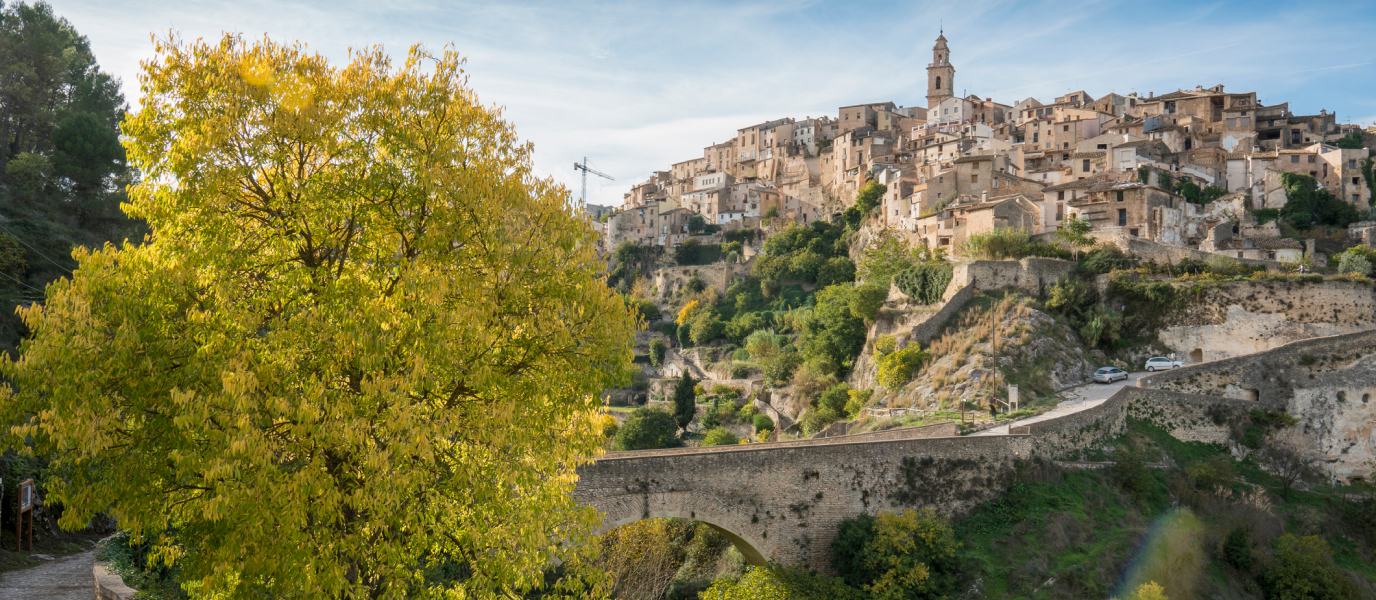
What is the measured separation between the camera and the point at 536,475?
A: 391 inches

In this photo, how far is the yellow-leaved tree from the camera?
7.77 meters

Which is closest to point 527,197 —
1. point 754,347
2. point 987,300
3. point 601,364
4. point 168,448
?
point 601,364

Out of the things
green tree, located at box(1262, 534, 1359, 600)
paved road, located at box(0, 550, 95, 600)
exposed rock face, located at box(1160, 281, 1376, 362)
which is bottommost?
green tree, located at box(1262, 534, 1359, 600)

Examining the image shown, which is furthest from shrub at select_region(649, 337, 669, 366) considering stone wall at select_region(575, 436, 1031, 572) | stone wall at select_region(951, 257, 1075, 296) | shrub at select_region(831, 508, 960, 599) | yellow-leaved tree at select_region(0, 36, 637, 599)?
yellow-leaved tree at select_region(0, 36, 637, 599)

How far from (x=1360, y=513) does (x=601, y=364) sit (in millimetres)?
30769

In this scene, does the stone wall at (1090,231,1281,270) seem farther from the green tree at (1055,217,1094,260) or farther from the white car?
the white car

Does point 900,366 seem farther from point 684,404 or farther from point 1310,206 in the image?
point 1310,206

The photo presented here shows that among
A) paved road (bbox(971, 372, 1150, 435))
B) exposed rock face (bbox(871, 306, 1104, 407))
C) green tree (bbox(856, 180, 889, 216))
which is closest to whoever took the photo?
paved road (bbox(971, 372, 1150, 435))

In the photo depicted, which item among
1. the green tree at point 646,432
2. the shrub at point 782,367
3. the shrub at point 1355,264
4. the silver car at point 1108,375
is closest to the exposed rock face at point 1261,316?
the shrub at point 1355,264

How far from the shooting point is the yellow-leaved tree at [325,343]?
7.77 m

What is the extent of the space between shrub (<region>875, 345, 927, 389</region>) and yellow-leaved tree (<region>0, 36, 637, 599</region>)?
87.4 feet

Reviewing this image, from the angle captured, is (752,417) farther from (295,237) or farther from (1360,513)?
(295,237)

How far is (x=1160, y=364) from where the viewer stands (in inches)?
1404

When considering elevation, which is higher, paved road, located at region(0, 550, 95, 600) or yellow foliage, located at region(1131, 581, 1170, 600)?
paved road, located at region(0, 550, 95, 600)
